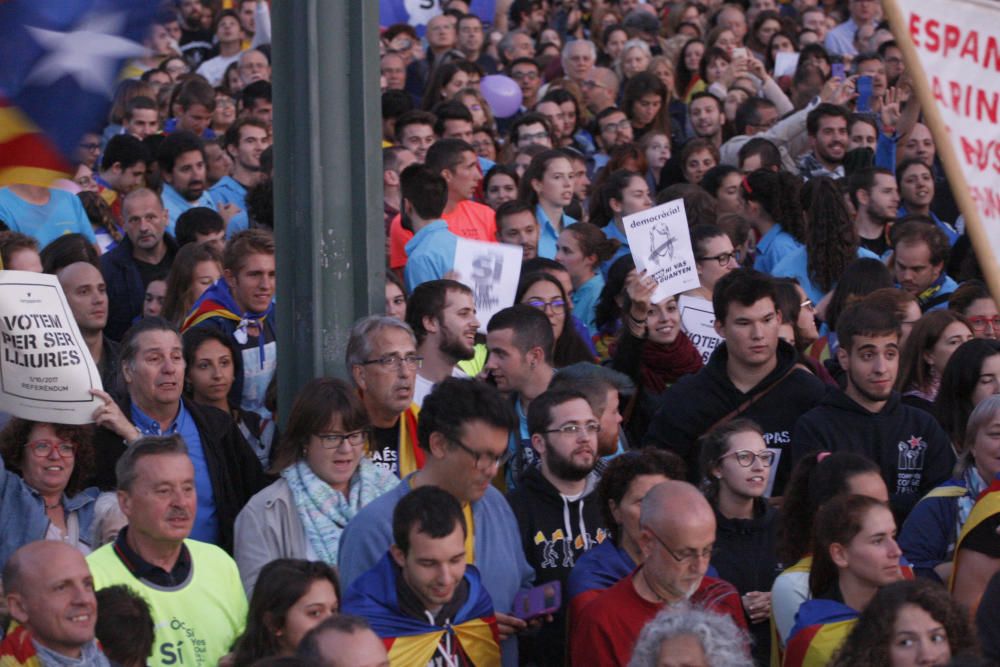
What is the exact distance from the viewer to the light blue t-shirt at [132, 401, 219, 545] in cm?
671

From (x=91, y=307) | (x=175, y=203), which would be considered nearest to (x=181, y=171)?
(x=175, y=203)

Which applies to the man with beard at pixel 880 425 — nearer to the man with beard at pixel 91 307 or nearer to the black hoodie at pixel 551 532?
the black hoodie at pixel 551 532

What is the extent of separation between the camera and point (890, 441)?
703 cm

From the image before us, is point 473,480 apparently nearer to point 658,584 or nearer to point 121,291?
point 658,584

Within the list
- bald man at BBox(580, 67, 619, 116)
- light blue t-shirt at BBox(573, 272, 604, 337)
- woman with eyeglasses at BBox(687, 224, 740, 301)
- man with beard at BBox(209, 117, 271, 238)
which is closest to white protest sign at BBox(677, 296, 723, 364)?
woman with eyeglasses at BBox(687, 224, 740, 301)

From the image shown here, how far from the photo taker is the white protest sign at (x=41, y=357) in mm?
6348

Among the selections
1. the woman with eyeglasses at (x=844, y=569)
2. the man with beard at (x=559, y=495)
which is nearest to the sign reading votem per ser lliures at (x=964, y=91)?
the woman with eyeglasses at (x=844, y=569)

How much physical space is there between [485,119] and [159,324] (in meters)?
6.63

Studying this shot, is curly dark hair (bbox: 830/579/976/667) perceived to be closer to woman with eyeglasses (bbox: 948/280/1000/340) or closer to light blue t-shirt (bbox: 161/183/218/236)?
woman with eyeglasses (bbox: 948/280/1000/340)

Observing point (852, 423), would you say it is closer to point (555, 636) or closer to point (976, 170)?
point (555, 636)

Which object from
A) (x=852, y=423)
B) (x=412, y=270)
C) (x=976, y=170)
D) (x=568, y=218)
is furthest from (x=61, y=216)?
(x=976, y=170)

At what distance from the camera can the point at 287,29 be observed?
6723mm

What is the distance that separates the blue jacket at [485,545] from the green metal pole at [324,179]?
989mm

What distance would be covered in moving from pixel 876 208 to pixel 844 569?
540 centimetres
